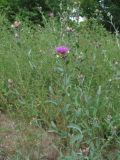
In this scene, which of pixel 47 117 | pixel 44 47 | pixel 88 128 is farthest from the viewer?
pixel 44 47

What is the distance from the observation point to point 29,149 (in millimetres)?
3143

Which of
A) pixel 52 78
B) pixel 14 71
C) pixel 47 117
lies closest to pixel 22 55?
pixel 14 71

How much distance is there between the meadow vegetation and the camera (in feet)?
9.63

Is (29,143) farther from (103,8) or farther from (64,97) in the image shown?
(103,8)

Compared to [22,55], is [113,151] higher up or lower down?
lower down

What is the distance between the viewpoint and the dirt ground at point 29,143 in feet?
10.2

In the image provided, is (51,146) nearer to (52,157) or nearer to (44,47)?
(52,157)

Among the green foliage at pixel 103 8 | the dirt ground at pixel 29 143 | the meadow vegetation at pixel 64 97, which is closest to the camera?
the meadow vegetation at pixel 64 97

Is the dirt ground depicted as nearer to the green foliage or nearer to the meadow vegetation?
the meadow vegetation

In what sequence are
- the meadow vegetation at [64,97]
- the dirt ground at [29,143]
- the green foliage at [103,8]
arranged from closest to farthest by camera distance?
1. the meadow vegetation at [64,97]
2. the dirt ground at [29,143]
3. the green foliage at [103,8]

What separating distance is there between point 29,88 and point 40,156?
768 millimetres

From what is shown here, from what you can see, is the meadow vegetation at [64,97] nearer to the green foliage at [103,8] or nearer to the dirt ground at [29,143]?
the dirt ground at [29,143]

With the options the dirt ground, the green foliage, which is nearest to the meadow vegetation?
the dirt ground

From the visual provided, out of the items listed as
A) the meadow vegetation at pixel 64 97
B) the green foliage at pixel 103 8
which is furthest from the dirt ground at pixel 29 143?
the green foliage at pixel 103 8
